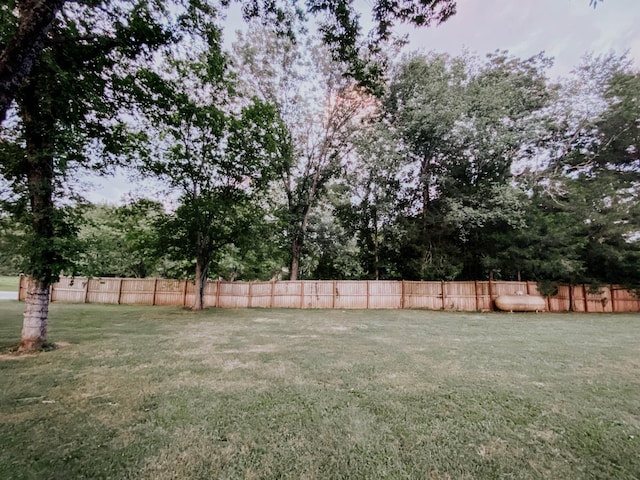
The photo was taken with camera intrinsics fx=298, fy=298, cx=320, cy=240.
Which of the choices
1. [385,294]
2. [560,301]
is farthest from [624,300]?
[385,294]

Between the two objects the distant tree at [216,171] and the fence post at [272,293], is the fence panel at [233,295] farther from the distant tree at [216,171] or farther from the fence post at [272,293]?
the distant tree at [216,171]

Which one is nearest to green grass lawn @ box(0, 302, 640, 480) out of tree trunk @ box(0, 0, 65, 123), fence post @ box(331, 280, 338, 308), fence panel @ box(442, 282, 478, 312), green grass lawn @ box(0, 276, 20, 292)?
tree trunk @ box(0, 0, 65, 123)

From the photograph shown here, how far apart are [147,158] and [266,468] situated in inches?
412

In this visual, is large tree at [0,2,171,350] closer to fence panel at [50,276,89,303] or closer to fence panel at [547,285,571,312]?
fence panel at [50,276,89,303]

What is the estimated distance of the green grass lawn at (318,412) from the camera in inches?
80.0

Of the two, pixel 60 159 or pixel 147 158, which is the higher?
pixel 147 158

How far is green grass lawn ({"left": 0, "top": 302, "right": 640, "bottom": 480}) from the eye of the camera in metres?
2.03

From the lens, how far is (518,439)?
238 cm

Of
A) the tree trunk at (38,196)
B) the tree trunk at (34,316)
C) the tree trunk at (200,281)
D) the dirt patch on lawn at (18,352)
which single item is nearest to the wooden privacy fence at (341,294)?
the tree trunk at (200,281)

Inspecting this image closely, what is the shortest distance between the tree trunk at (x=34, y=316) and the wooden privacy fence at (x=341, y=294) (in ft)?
31.5

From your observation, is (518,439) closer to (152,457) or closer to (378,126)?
(152,457)

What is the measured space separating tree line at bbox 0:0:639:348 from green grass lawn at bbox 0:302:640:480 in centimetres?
230

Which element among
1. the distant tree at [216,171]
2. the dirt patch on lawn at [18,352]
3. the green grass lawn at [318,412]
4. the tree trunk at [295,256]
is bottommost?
the dirt patch on lawn at [18,352]

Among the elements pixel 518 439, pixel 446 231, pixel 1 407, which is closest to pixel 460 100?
pixel 446 231
